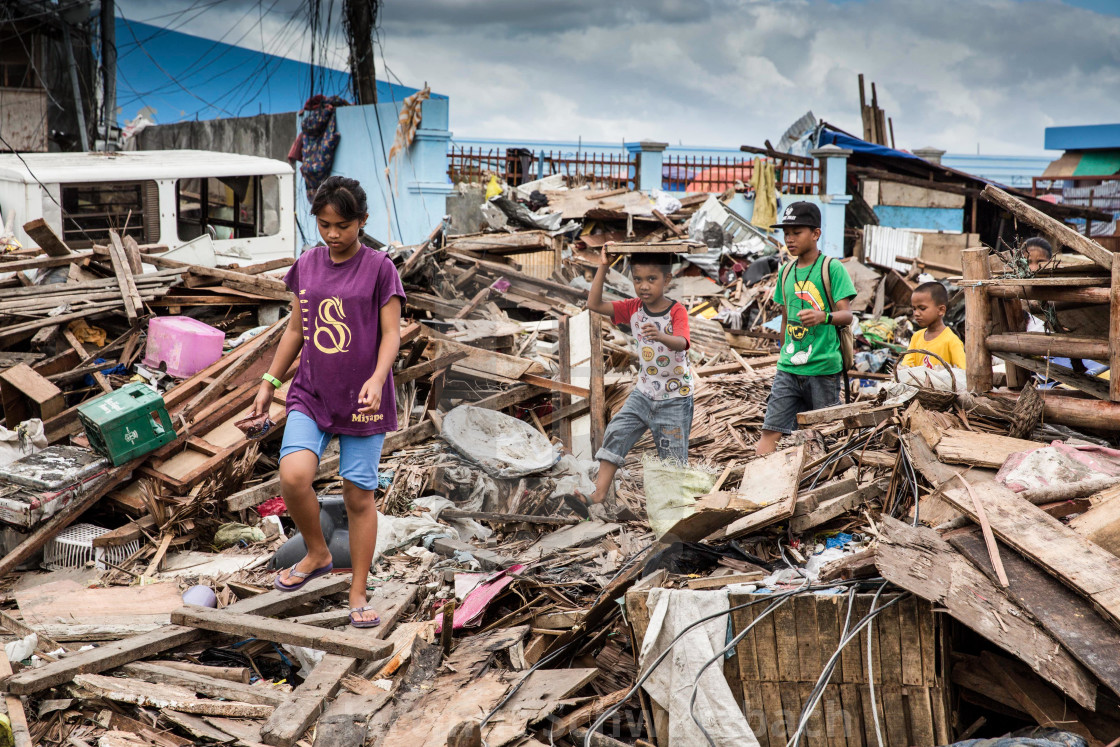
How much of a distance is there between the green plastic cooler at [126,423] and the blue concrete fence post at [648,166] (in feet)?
47.5

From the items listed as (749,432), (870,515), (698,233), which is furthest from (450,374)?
(698,233)

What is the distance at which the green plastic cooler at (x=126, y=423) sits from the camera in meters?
5.31

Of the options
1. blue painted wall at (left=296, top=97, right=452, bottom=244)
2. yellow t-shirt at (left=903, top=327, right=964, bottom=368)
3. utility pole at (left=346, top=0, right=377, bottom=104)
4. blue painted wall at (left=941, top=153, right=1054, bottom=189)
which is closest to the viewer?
yellow t-shirt at (left=903, top=327, right=964, bottom=368)

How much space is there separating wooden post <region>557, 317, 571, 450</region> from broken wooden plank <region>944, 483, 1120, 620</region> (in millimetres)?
3989

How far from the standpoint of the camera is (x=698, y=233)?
15.6 metres

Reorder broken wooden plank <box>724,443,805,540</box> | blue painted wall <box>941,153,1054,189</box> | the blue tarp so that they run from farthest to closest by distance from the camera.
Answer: blue painted wall <box>941,153,1054,189</box>
the blue tarp
broken wooden plank <box>724,443,805,540</box>

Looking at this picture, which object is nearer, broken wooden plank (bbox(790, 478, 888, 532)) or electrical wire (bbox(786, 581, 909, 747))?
A: electrical wire (bbox(786, 581, 909, 747))

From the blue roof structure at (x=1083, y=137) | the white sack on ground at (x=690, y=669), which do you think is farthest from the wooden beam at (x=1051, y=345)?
the blue roof structure at (x=1083, y=137)

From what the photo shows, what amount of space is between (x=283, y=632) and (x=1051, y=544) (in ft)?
10.2

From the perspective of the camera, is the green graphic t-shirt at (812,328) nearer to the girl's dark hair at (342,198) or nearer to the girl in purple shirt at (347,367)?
the girl in purple shirt at (347,367)

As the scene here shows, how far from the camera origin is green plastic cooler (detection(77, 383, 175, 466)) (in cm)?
531

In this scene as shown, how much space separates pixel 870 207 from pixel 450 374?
1544 cm

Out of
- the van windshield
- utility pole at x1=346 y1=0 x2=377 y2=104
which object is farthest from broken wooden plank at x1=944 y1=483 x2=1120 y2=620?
utility pole at x1=346 y1=0 x2=377 y2=104

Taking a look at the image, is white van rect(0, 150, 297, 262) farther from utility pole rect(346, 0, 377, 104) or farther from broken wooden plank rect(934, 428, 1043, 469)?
broken wooden plank rect(934, 428, 1043, 469)
